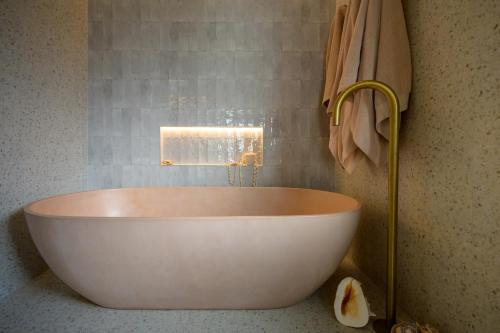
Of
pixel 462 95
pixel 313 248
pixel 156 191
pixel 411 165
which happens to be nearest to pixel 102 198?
pixel 156 191

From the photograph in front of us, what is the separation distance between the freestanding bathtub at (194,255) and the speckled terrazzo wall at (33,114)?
1.43 feet

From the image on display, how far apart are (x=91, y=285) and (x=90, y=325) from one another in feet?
0.58

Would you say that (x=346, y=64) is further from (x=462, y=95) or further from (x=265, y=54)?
(x=265, y=54)

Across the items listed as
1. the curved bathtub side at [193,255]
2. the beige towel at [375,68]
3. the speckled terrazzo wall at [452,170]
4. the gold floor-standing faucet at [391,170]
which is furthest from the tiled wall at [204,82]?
the gold floor-standing faucet at [391,170]

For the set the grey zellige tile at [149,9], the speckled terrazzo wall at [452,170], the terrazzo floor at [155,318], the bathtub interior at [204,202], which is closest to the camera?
the speckled terrazzo wall at [452,170]

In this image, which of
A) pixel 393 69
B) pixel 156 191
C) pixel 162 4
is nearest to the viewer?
pixel 393 69

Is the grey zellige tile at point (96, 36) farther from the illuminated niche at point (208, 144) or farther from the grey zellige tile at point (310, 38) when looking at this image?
the grey zellige tile at point (310, 38)

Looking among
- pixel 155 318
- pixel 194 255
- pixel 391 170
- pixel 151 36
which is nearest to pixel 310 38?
pixel 151 36

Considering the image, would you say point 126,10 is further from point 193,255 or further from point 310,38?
point 193,255

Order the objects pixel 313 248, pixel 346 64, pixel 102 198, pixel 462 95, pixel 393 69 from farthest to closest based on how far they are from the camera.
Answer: pixel 102 198 → pixel 346 64 → pixel 393 69 → pixel 313 248 → pixel 462 95

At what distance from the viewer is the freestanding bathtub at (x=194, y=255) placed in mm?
1268

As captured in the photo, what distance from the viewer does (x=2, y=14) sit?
166 cm

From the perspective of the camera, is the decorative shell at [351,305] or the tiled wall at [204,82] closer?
the decorative shell at [351,305]

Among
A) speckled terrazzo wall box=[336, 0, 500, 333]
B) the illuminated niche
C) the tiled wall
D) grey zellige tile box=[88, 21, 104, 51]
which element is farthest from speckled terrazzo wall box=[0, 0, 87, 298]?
speckled terrazzo wall box=[336, 0, 500, 333]
